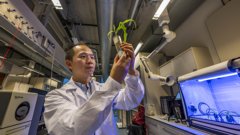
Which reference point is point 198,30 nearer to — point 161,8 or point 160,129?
point 161,8

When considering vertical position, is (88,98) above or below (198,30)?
below

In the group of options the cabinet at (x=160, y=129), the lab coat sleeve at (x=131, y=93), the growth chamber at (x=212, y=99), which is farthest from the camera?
the cabinet at (x=160, y=129)

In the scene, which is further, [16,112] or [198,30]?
[198,30]

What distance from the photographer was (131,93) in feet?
2.69

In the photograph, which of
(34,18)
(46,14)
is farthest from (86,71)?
(46,14)

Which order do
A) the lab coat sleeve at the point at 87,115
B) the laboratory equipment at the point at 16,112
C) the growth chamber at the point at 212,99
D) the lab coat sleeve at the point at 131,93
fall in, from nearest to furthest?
the lab coat sleeve at the point at 87,115 < the lab coat sleeve at the point at 131,93 < the growth chamber at the point at 212,99 < the laboratory equipment at the point at 16,112

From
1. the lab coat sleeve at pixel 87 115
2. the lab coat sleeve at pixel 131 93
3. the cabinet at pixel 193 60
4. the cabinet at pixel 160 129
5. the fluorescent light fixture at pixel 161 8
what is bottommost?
the cabinet at pixel 160 129

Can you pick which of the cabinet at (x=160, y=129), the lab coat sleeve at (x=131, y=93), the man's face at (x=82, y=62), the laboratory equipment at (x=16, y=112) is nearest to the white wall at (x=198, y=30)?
the cabinet at (x=160, y=129)

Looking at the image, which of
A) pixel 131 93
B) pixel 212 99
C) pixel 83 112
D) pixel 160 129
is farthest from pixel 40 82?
pixel 212 99

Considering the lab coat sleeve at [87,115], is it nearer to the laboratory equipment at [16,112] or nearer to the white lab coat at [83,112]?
the white lab coat at [83,112]

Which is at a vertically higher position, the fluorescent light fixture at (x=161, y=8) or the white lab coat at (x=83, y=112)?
the fluorescent light fixture at (x=161, y=8)

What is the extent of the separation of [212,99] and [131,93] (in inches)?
47.6

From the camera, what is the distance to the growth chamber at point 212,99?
3.43ft

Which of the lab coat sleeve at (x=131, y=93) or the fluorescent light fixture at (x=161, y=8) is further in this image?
the fluorescent light fixture at (x=161, y=8)
